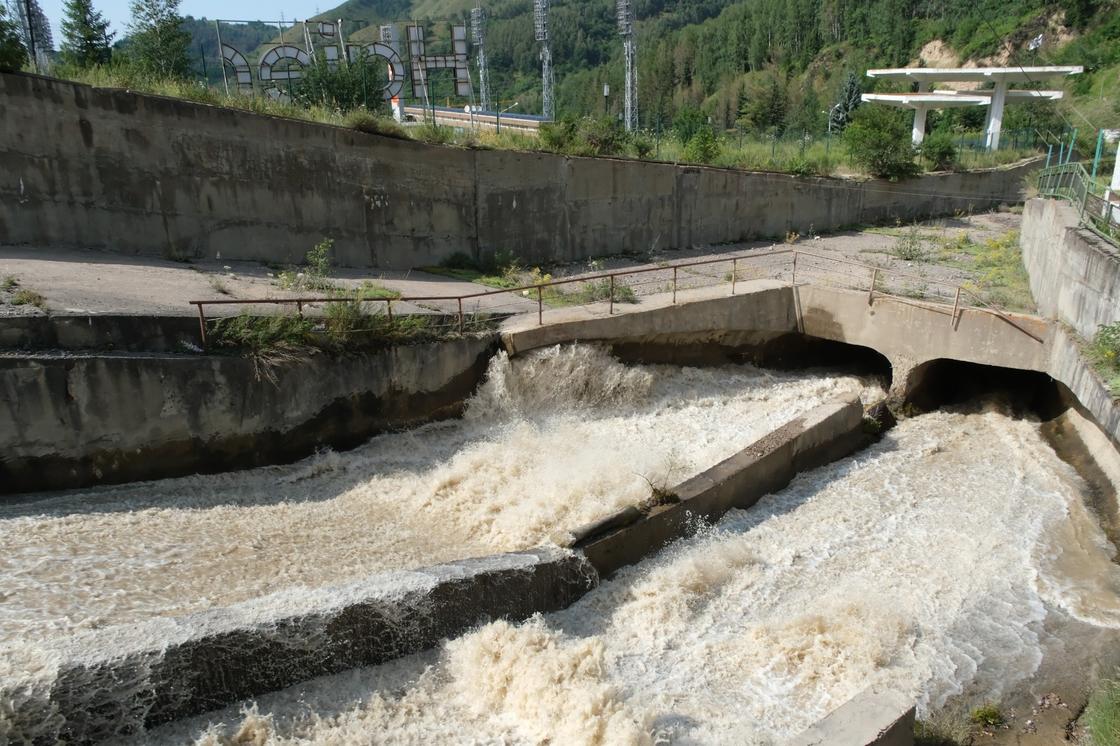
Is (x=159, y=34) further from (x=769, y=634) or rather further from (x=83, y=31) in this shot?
(x=769, y=634)

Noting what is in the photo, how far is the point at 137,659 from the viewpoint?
5973mm

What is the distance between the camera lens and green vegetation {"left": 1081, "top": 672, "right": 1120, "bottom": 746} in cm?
651

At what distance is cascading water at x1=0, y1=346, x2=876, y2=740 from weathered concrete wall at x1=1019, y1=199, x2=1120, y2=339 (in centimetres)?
445

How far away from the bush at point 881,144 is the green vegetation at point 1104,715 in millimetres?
23582

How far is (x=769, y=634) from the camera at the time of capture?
25.9 ft

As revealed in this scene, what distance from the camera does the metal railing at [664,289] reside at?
12.0 m

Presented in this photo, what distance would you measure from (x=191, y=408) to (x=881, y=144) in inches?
1000

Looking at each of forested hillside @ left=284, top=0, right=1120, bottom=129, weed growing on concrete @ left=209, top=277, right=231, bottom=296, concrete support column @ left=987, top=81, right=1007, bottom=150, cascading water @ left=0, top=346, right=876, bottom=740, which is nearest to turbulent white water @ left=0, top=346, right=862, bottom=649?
cascading water @ left=0, top=346, right=876, bottom=740

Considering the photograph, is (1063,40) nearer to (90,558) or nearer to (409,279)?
(409,279)

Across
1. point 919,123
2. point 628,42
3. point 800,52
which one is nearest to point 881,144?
point 919,123

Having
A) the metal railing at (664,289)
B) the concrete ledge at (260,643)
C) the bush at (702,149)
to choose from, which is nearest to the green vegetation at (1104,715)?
the concrete ledge at (260,643)

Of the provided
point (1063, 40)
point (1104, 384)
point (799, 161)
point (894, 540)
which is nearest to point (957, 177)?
point (799, 161)

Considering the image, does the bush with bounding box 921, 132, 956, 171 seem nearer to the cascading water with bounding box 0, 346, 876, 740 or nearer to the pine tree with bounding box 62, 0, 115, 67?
the cascading water with bounding box 0, 346, 876, 740

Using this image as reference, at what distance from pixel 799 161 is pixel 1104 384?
54.6ft
